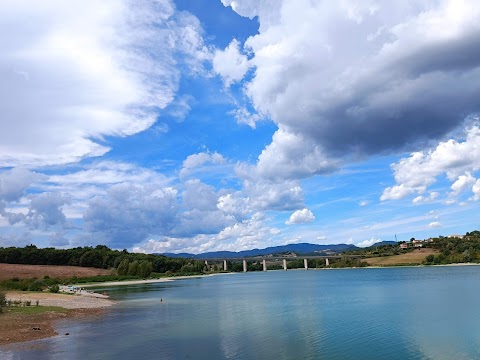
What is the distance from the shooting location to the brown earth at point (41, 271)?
166225 millimetres

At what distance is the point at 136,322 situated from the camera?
178 feet

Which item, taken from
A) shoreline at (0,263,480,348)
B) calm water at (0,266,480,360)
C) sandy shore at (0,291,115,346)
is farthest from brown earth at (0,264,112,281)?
calm water at (0,266,480,360)

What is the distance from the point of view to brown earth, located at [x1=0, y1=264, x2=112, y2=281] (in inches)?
6544

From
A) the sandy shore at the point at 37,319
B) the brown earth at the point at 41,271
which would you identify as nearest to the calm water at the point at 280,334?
the sandy shore at the point at 37,319

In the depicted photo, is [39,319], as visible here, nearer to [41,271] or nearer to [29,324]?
[29,324]

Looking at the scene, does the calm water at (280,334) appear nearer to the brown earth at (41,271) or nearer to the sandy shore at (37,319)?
the sandy shore at (37,319)

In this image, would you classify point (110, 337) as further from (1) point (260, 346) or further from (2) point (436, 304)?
(2) point (436, 304)

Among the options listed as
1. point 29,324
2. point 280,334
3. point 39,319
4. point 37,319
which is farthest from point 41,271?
point 280,334

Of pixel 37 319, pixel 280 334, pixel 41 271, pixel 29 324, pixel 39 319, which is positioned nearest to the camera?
pixel 280 334

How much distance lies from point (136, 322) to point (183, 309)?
1676cm

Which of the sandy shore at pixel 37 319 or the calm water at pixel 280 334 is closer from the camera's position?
the calm water at pixel 280 334

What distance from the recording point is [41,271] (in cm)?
17988

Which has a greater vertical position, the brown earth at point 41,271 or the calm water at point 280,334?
the brown earth at point 41,271

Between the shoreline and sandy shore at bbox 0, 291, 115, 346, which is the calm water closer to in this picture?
the shoreline
